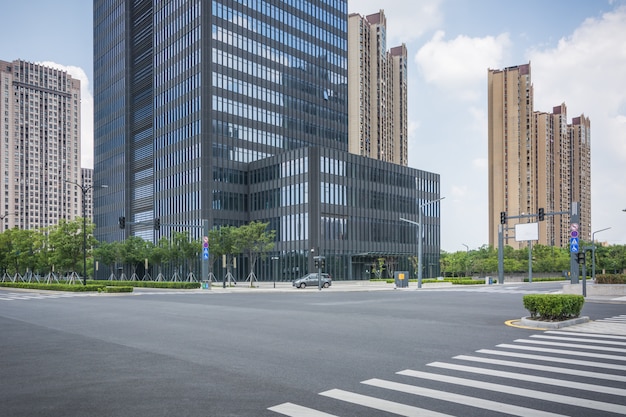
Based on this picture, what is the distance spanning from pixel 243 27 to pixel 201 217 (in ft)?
102

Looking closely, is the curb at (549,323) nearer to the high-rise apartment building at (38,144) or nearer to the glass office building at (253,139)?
the glass office building at (253,139)

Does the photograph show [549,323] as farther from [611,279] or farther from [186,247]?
[186,247]

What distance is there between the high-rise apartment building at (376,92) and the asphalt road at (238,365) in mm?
111807

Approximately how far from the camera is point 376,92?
138 metres

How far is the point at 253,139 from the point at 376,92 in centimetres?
6104

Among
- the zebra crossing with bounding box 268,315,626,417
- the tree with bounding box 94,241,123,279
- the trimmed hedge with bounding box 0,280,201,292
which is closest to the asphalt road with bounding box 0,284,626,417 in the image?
the zebra crossing with bounding box 268,315,626,417

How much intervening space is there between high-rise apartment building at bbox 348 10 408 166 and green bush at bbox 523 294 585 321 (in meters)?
111

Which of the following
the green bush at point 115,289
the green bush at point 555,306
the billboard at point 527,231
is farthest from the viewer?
the billboard at point 527,231

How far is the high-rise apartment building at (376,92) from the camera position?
130 metres

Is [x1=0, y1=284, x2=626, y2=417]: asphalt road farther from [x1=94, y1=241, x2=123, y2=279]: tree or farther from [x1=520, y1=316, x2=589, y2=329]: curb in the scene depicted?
[x1=94, y1=241, x2=123, y2=279]: tree

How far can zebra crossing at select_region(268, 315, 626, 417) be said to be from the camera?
7477mm

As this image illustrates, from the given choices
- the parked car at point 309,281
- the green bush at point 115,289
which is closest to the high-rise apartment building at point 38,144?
the parked car at point 309,281

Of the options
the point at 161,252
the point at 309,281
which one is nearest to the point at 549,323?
the point at 309,281

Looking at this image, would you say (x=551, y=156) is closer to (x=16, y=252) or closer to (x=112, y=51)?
(x=112, y=51)
